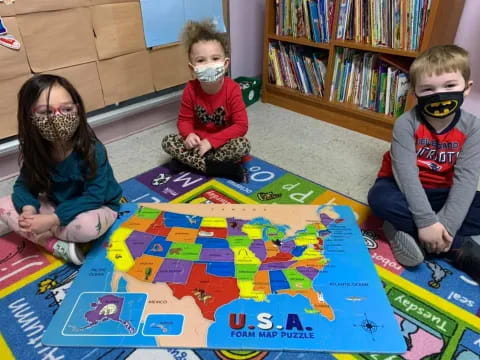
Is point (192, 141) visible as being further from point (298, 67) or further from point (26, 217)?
point (298, 67)

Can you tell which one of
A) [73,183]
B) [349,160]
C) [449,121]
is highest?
[449,121]

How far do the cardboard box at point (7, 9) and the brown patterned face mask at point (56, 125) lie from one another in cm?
57

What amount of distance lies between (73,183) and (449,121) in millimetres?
1061

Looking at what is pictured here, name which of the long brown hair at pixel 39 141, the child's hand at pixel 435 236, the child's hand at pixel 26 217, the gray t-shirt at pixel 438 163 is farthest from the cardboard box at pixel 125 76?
the child's hand at pixel 435 236

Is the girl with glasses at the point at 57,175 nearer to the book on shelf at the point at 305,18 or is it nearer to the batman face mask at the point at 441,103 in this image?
the batman face mask at the point at 441,103

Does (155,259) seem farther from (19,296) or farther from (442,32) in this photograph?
(442,32)

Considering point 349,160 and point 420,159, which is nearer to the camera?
point 420,159

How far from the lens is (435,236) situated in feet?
3.37

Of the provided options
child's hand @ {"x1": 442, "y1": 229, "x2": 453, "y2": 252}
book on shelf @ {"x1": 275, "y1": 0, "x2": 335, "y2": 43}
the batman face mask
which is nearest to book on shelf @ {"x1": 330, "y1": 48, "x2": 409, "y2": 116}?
book on shelf @ {"x1": 275, "y1": 0, "x2": 335, "y2": 43}

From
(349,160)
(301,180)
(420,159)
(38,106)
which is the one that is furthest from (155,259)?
(349,160)

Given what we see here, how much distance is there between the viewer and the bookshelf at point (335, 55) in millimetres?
1556

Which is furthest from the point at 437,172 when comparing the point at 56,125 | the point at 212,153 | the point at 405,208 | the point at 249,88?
the point at 249,88

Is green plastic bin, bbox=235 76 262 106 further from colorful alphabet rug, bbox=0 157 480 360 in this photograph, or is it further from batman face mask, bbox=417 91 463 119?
batman face mask, bbox=417 91 463 119

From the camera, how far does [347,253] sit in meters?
1.10
